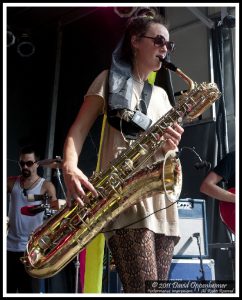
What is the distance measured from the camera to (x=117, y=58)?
2674mm

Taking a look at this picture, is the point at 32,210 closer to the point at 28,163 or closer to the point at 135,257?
the point at 28,163

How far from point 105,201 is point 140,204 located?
23 cm

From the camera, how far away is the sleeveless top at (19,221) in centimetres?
490

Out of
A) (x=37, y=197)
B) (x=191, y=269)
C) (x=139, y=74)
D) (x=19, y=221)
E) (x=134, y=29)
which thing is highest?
(x=134, y=29)

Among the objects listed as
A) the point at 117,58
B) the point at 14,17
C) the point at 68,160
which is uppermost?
the point at 14,17

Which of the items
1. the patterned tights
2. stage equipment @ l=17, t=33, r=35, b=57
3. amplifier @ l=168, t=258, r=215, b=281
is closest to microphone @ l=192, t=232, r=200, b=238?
amplifier @ l=168, t=258, r=215, b=281

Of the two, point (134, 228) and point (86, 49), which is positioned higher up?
point (86, 49)

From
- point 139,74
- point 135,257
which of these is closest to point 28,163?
point 139,74

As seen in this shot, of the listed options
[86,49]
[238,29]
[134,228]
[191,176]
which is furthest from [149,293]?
[86,49]

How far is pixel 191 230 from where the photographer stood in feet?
16.5

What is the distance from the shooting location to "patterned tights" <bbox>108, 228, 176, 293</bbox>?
214 cm

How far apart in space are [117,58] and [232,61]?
524 cm

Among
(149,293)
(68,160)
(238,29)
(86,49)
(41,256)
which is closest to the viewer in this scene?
(149,293)

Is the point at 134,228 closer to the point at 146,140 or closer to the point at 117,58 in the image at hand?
the point at 146,140
